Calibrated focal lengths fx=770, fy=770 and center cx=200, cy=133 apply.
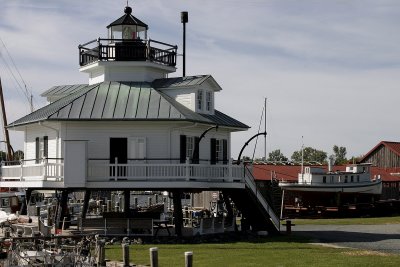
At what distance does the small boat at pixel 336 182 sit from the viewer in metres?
68.1

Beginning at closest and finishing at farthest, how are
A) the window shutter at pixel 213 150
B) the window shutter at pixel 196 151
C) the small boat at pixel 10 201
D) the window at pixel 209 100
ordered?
the window shutter at pixel 196 151
the window at pixel 209 100
the window shutter at pixel 213 150
the small boat at pixel 10 201

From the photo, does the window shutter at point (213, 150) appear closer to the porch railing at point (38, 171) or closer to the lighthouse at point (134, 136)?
the lighthouse at point (134, 136)

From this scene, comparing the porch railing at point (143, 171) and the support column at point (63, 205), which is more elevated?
the porch railing at point (143, 171)

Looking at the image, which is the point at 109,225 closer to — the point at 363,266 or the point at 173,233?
the point at 173,233

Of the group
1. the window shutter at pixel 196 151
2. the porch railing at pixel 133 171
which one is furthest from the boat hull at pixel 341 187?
the porch railing at pixel 133 171

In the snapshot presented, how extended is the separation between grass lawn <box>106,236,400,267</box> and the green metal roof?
22.7 ft

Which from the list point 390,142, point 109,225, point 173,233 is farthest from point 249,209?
point 390,142

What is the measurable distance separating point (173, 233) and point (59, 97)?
11470 mm

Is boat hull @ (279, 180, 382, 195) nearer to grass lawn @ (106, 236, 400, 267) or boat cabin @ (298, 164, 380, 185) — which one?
boat cabin @ (298, 164, 380, 185)

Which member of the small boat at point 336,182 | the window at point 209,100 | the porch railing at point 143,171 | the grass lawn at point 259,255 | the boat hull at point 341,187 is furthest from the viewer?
the small boat at point 336,182

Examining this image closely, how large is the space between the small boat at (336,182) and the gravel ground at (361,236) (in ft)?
48.6

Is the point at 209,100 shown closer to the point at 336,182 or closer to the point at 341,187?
the point at 341,187

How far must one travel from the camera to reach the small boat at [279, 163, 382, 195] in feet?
223

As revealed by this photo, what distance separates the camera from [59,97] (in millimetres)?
44906
